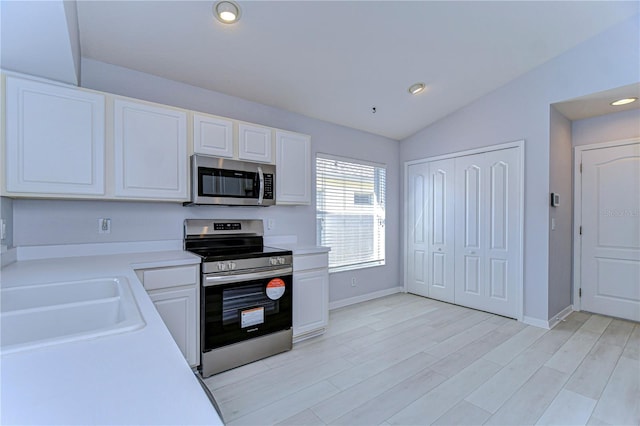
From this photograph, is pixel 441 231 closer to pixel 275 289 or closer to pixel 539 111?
pixel 539 111

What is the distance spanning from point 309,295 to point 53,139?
234 cm

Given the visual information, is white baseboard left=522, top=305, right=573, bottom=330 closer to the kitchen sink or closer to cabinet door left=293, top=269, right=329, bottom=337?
cabinet door left=293, top=269, right=329, bottom=337

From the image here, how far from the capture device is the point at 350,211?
13.9ft

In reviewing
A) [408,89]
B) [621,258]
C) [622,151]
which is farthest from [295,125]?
[621,258]

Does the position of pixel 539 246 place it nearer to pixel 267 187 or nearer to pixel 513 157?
pixel 513 157

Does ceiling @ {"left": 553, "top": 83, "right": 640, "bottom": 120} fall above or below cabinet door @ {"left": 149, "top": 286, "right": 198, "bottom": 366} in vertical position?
above

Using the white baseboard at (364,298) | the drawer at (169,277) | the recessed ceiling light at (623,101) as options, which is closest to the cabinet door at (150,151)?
the drawer at (169,277)

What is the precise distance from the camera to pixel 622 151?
11.9ft

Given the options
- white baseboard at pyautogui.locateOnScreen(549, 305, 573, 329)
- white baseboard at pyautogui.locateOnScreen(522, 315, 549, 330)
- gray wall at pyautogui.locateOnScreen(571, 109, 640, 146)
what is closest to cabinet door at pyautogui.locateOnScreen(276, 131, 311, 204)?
white baseboard at pyautogui.locateOnScreen(522, 315, 549, 330)

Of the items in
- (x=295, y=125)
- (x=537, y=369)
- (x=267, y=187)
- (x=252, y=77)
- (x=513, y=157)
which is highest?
Answer: (x=252, y=77)

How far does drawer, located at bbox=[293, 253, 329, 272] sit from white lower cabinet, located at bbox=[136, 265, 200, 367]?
0.92 m

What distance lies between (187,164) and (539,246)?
3.76 metres

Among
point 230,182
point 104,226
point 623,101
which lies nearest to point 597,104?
point 623,101

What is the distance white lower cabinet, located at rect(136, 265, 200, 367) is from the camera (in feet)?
7.09
